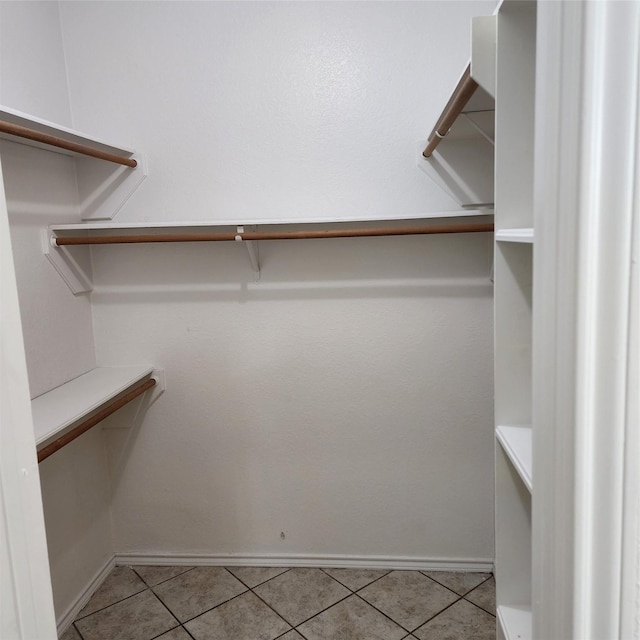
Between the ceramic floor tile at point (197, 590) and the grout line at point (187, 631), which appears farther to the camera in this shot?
the ceramic floor tile at point (197, 590)

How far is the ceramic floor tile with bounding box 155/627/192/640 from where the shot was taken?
1.96m

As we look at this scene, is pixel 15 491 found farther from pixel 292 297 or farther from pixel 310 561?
pixel 310 561

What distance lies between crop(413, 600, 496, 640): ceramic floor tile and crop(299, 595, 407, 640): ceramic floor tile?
10cm

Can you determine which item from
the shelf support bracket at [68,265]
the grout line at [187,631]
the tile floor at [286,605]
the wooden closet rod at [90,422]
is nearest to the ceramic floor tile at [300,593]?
the tile floor at [286,605]

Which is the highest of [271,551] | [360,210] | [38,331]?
[360,210]

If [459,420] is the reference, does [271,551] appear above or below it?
below

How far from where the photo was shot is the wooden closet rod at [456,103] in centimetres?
132

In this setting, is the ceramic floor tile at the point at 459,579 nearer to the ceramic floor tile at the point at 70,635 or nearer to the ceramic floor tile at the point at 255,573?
the ceramic floor tile at the point at 255,573

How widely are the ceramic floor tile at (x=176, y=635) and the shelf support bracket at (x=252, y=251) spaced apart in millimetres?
1344

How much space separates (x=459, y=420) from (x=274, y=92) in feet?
4.93

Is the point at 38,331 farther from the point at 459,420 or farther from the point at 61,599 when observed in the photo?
the point at 459,420

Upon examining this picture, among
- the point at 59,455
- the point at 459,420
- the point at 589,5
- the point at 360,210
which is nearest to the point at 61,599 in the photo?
the point at 59,455

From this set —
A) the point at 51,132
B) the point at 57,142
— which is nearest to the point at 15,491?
the point at 57,142

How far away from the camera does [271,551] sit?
240 centimetres
